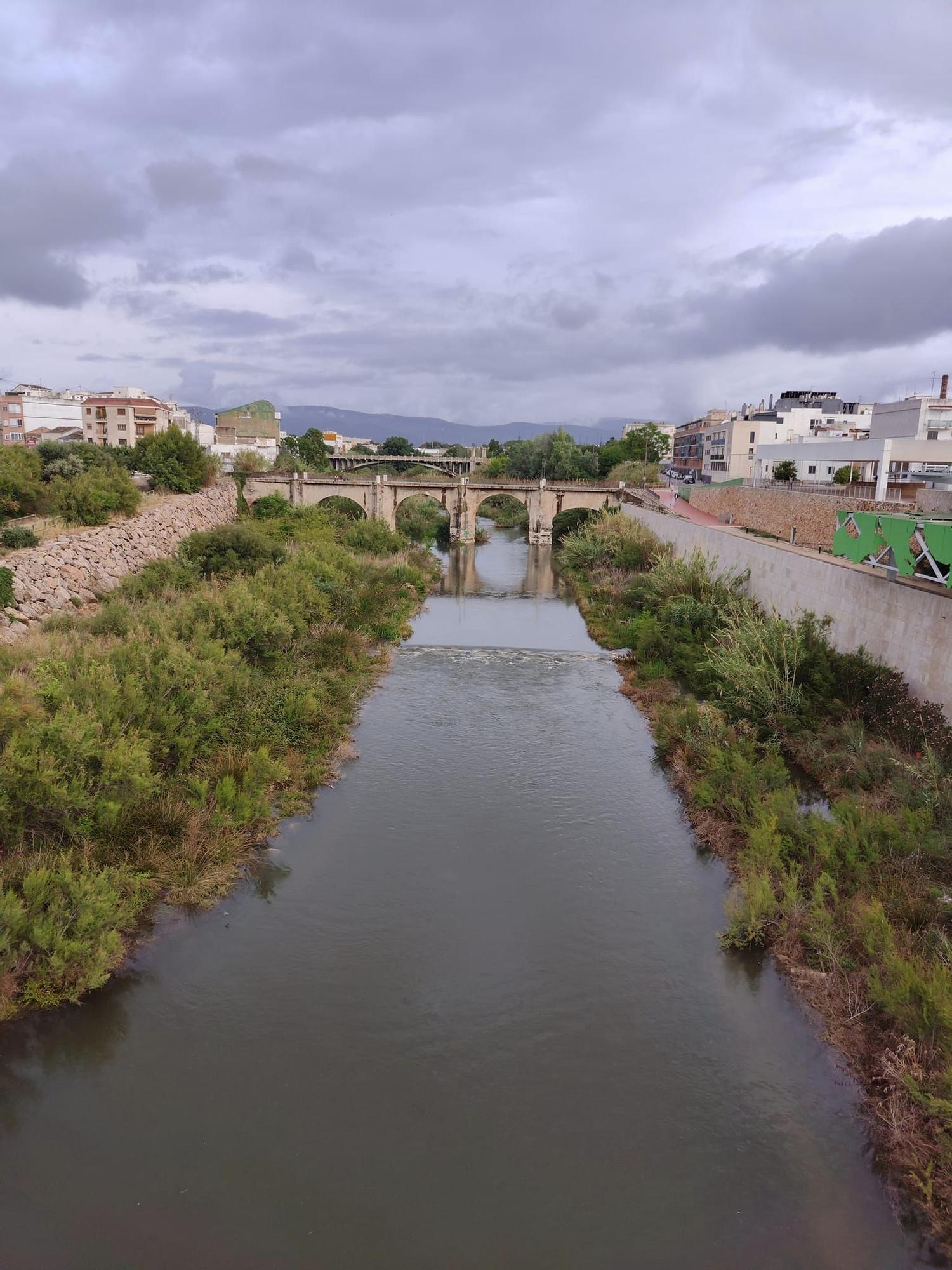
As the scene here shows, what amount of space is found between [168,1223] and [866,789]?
10.4 meters

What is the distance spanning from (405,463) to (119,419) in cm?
4042

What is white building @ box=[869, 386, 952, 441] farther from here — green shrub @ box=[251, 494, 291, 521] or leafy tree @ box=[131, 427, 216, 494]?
leafy tree @ box=[131, 427, 216, 494]

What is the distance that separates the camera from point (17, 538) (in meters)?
23.0

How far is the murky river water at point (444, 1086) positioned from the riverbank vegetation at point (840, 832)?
45 centimetres

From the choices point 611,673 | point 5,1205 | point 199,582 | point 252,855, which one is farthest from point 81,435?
point 5,1205

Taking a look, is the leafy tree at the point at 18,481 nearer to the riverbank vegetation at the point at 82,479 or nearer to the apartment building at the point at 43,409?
the riverbank vegetation at the point at 82,479

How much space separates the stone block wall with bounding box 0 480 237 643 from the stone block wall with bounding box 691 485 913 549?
65.7ft

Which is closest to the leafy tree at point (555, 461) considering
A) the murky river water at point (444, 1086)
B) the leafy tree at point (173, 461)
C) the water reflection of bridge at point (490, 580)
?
the water reflection of bridge at point (490, 580)

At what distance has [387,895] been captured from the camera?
1066 cm

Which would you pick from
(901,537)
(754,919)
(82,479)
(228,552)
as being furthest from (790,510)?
(82,479)

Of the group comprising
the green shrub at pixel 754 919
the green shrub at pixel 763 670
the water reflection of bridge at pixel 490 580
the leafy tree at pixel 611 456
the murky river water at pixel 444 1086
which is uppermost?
the leafy tree at pixel 611 456

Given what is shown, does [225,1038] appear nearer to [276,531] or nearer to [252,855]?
[252,855]

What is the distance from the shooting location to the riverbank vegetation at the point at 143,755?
344 inches

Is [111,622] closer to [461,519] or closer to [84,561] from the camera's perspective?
[84,561]
